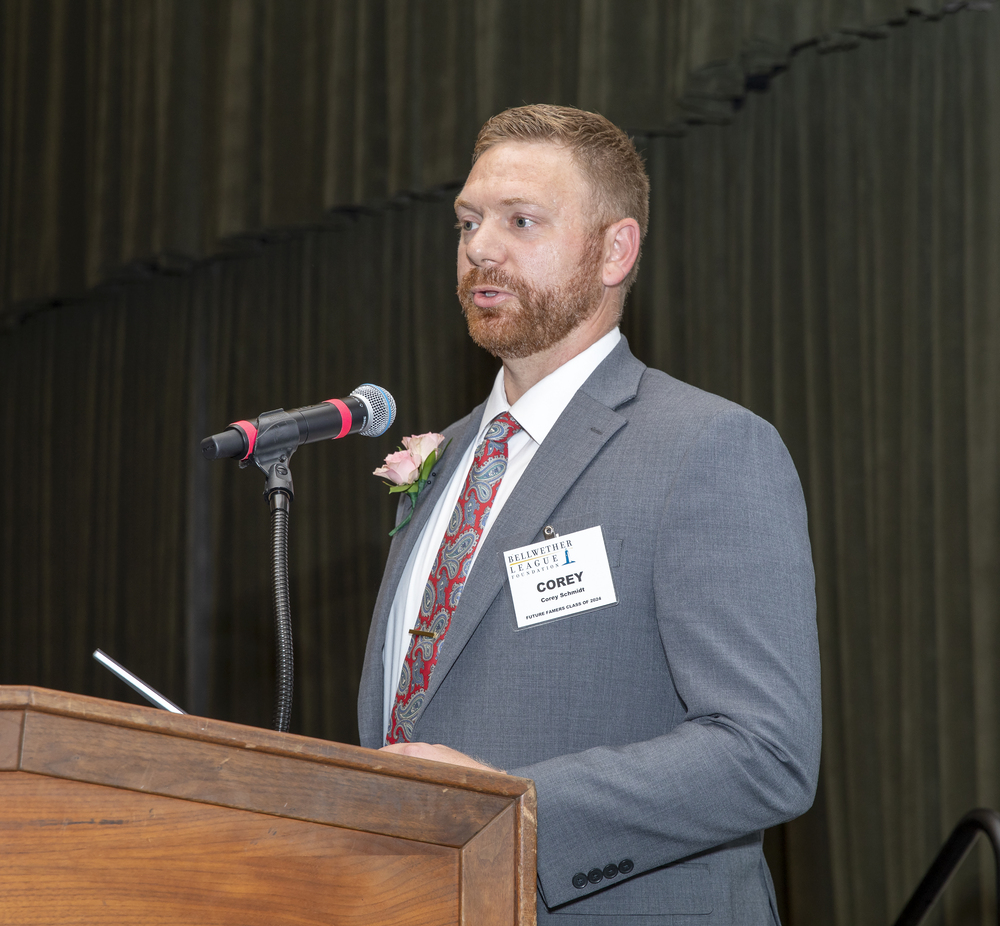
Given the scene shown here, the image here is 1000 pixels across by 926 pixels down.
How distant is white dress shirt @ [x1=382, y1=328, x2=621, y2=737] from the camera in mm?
1683

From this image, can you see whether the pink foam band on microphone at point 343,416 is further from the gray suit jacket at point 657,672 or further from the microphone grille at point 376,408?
the gray suit jacket at point 657,672

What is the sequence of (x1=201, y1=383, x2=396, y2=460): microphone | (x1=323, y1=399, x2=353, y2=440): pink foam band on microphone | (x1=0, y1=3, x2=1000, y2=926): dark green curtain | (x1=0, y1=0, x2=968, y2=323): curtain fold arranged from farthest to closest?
(x1=0, y1=0, x2=968, y2=323): curtain fold, (x1=0, y1=3, x2=1000, y2=926): dark green curtain, (x1=323, y1=399, x2=353, y2=440): pink foam band on microphone, (x1=201, y1=383, x2=396, y2=460): microphone

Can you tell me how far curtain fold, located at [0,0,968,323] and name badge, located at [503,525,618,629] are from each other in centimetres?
204

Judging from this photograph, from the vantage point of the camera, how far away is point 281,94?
14.0 ft

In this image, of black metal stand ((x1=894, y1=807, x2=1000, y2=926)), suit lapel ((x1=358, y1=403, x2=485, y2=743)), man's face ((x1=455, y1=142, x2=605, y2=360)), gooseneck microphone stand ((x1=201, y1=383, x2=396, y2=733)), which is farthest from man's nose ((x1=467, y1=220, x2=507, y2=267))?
black metal stand ((x1=894, y1=807, x2=1000, y2=926))

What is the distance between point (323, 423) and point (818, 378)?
83.4 inches

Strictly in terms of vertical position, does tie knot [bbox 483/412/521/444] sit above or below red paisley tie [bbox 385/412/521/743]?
above

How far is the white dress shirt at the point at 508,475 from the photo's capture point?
168cm

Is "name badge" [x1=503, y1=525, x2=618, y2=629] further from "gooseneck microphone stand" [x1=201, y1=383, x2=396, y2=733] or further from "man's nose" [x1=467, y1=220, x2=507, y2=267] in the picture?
"man's nose" [x1=467, y1=220, x2=507, y2=267]

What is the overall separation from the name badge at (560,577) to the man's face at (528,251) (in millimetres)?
395

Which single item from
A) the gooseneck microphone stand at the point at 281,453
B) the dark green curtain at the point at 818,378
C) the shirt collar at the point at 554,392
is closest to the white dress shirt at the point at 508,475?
the shirt collar at the point at 554,392

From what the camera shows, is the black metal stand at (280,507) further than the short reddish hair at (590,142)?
No

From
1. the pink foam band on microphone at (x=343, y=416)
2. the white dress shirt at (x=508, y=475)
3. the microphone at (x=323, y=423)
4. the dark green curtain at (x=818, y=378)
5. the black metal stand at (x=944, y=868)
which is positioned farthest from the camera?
the dark green curtain at (x=818, y=378)

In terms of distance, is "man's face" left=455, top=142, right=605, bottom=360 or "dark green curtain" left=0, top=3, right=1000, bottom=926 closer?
"man's face" left=455, top=142, right=605, bottom=360
